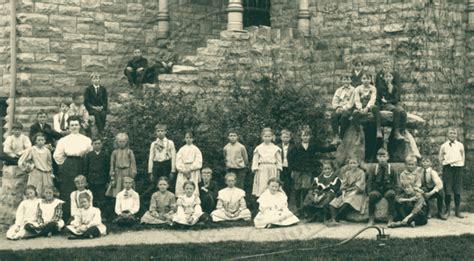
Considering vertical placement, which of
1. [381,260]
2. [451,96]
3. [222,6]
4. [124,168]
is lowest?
[381,260]

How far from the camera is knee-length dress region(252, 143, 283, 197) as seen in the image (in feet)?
42.5

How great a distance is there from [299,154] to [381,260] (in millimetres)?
4187

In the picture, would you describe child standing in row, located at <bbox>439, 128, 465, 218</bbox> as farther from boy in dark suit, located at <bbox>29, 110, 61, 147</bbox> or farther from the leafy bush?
boy in dark suit, located at <bbox>29, 110, 61, 147</bbox>

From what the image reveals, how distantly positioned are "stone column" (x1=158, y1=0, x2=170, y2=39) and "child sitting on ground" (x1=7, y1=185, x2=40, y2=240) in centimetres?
680

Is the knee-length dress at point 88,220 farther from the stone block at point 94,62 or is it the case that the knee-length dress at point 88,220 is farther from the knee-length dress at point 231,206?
the stone block at point 94,62

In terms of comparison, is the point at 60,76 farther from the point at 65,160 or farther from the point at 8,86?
the point at 65,160

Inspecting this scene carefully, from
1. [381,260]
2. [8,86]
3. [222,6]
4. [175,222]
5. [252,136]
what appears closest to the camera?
[381,260]

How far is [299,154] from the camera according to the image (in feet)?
43.1

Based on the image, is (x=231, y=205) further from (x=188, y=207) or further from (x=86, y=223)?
(x=86, y=223)

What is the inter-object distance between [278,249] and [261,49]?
7.32 metres

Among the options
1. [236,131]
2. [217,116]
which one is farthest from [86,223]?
[217,116]

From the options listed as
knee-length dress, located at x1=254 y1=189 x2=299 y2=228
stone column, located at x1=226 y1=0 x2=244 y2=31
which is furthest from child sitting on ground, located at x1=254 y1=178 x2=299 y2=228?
stone column, located at x1=226 y1=0 x2=244 y2=31

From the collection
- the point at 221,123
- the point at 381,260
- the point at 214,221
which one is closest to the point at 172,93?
the point at 221,123

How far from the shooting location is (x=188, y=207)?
12.1m
